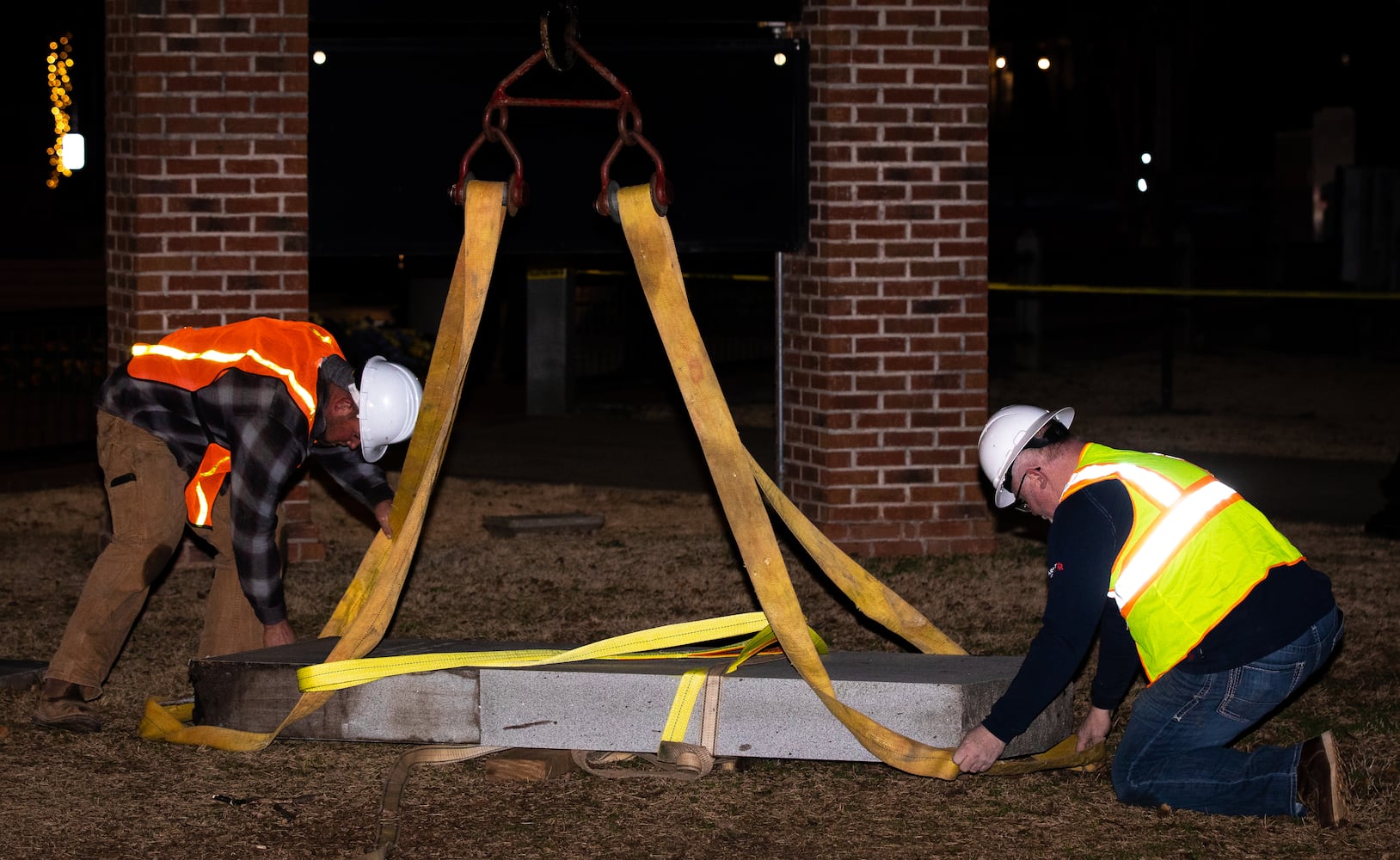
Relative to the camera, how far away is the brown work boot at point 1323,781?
16.8ft

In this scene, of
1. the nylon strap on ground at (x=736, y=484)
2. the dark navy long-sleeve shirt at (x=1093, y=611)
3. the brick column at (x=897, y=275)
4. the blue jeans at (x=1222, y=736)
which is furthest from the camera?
the brick column at (x=897, y=275)

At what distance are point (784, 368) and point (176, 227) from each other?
10.7 ft

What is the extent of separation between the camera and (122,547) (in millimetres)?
6383

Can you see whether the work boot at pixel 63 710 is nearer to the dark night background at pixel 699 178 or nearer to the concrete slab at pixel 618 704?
the concrete slab at pixel 618 704

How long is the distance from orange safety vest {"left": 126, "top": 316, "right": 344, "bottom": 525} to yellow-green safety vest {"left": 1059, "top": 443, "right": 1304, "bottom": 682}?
2.60 m

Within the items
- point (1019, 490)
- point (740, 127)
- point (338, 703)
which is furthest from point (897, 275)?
point (338, 703)

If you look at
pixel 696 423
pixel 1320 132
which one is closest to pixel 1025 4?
pixel 1320 132

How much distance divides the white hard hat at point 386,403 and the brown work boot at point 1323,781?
3.08 meters

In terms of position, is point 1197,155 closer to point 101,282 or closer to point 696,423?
point 101,282

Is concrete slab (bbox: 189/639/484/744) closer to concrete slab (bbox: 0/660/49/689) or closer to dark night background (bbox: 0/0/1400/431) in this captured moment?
concrete slab (bbox: 0/660/49/689)

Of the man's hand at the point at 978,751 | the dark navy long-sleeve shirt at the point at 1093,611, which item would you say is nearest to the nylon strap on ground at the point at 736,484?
the man's hand at the point at 978,751

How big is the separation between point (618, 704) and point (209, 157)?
4292 mm

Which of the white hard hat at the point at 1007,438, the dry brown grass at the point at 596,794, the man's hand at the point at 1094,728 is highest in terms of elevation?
the white hard hat at the point at 1007,438

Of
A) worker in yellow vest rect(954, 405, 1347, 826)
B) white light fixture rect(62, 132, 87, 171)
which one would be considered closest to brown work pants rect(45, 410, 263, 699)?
worker in yellow vest rect(954, 405, 1347, 826)
